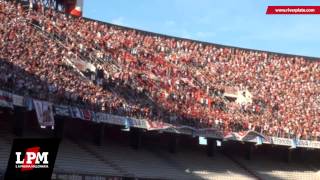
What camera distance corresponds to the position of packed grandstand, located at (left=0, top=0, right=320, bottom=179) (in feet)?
100.0

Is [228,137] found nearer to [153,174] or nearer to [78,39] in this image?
[153,174]

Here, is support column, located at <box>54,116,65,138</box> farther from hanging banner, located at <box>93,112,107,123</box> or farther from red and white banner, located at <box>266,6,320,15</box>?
red and white banner, located at <box>266,6,320,15</box>

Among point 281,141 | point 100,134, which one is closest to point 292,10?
point 100,134

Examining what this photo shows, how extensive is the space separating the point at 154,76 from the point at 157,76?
12.2 inches

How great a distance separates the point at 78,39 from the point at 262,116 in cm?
1262

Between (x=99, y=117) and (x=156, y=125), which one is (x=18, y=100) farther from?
(x=156, y=125)

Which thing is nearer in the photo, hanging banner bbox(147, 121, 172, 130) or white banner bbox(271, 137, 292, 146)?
hanging banner bbox(147, 121, 172, 130)

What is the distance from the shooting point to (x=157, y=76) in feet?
125

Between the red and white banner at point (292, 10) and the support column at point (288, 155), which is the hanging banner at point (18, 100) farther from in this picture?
the support column at point (288, 155)

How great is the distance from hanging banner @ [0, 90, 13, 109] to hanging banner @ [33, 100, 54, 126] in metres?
1.30

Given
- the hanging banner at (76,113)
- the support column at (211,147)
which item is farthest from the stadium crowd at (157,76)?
the support column at (211,147)

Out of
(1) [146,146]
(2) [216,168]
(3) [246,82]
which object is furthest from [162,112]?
(3) [246,82]

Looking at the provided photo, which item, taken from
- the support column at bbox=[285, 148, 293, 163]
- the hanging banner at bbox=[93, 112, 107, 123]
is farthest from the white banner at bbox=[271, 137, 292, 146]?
the hanging banner at bbox=[93, 112, 107, 123]

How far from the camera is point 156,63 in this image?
39.9 meters
